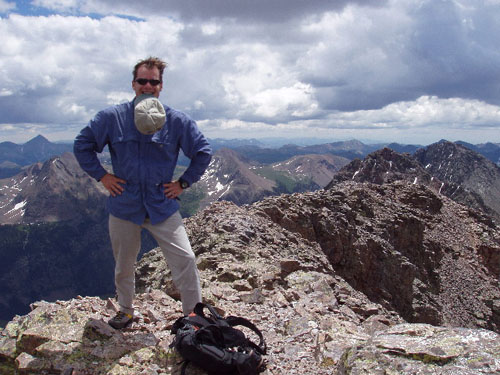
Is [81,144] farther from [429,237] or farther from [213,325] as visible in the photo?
[429,237]

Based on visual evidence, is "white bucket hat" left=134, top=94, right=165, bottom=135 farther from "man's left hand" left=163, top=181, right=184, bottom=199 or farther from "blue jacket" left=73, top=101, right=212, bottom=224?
"man's left hand" left=163, top=181, right=184, bottom=199

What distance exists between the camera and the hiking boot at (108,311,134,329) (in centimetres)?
921

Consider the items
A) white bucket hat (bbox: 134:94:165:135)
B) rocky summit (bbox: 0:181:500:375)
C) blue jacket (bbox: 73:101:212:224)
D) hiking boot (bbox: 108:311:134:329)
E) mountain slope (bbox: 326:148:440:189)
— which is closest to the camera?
rocky summit (bbox: 0:181:500:375)

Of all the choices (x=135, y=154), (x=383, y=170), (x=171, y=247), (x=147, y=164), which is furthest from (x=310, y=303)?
(x=383, y=170)

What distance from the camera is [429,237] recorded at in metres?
48.9

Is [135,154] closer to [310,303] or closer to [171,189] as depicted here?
[171,189]

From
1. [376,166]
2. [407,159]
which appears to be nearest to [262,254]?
[376,166]

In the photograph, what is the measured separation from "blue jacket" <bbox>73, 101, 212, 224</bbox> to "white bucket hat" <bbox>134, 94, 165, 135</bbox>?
0.26 metres

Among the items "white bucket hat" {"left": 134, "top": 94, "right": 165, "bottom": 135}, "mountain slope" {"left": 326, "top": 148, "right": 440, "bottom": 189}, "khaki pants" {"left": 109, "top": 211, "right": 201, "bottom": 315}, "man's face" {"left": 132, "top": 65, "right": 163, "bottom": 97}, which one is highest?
"man's face" {"left": 132, "top": 65, "right": 163, "bottom": 97}

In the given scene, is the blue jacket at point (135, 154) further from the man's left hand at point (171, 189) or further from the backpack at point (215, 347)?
the backpack at point (215, 347)

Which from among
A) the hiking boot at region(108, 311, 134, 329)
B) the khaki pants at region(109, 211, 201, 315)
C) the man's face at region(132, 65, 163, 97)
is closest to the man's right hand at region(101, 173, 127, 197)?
the khaki pants at region(109, 211, 201, 315)

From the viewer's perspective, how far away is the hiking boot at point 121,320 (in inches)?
363

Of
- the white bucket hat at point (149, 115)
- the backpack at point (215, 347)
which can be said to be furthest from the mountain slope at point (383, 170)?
the white bucket hat at point (149, 115)

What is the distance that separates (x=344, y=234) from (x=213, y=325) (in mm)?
29703
